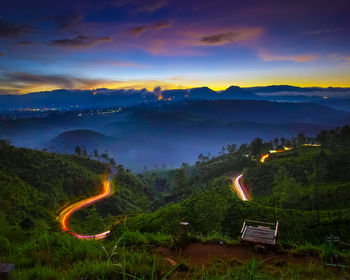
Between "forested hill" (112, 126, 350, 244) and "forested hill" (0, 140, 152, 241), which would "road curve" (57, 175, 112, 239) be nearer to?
"forested hill" (0, 140, 152, 241)

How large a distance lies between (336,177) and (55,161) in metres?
94.2

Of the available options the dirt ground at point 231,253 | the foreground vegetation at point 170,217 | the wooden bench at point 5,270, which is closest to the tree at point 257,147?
the foreground vegetation at point 170,217

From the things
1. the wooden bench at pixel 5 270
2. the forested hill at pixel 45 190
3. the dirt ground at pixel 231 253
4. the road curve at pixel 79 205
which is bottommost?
the road curve at pixel 79 205

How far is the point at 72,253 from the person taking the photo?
546 cm

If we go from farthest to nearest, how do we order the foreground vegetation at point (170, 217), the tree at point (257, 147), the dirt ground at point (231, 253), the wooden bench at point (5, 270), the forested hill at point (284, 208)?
the tree at point (257, 147)
the forested hill at point (284, 208)
the dirt ground at point (231, 253)
the foreground vegetation at point (170, 217)
the wooden bench at point (5, 270)

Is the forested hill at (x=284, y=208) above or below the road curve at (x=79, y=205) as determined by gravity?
above

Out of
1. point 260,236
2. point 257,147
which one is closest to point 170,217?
point 260,236

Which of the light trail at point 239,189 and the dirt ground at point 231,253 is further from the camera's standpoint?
the light trail at point 239,189

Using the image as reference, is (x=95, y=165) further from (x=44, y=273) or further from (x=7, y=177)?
(x=44, y=273)

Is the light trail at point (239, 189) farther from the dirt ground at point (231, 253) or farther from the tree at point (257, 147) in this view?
the dirt ground at point (231, 253)

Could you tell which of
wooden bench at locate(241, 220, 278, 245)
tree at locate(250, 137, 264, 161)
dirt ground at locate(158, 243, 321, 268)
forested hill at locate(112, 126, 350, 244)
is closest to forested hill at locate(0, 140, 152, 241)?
forested hill at locate(112, 126, 350, 244)

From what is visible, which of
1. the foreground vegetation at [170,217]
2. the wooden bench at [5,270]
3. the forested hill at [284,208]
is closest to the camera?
the wooden bench at [5,270]

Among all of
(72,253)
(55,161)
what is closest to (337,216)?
(72,253)

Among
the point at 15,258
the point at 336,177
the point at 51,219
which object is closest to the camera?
the point at 15,258
